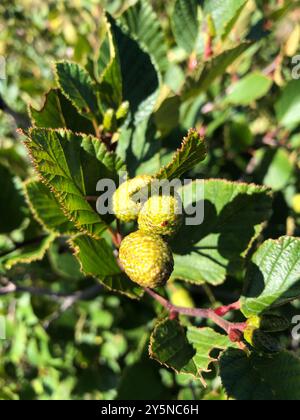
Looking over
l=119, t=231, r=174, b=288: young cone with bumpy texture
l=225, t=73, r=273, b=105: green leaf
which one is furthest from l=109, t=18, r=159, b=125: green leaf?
l=225, t=73, r=273, b=105: green leaf

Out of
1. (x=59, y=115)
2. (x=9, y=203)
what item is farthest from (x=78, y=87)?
(x=9, y=203)

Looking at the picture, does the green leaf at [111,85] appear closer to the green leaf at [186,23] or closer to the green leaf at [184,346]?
the green leaf at [186,23]

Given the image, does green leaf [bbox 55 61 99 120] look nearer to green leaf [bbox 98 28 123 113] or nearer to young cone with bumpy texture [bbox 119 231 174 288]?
green leaf [bbox 98 28 123 113]

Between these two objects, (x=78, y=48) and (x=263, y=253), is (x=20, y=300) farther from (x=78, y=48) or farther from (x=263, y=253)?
(x=263, y=253)

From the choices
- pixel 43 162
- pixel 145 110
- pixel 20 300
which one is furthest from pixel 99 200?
pixel 20 300

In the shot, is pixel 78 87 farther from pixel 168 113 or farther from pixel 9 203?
pixel 9 203

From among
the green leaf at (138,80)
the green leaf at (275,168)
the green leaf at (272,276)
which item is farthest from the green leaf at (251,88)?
the green leaf at (272,276)
